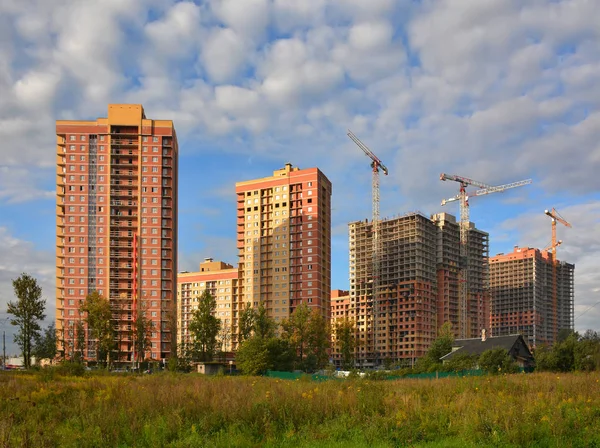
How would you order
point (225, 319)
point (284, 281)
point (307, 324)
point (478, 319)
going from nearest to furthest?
point (307, 324) → point (284, 281) → point (225, 319) → point (478, 319)

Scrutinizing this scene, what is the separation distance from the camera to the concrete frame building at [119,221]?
4011 inches

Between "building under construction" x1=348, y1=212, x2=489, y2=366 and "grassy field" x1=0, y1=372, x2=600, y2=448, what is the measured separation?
132 meters

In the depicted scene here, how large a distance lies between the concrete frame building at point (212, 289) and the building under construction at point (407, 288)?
122ft

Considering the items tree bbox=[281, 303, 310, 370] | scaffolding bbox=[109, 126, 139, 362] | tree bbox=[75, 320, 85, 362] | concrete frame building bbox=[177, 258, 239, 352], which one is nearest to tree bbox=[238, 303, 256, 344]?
tree bbox=[281, 303, 310, 370]

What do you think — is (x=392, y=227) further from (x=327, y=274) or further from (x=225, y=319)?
(x=225, y=319)

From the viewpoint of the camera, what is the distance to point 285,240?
129500 millimetres

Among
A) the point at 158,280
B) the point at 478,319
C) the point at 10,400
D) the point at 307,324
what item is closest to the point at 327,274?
the point at 307,324

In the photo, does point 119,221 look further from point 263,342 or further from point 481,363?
point 481,363

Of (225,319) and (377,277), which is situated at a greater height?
(377,277)

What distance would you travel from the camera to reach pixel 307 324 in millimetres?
96812

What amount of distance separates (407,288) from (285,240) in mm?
47367

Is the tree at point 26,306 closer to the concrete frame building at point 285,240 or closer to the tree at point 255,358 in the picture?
the tree at point 255,358

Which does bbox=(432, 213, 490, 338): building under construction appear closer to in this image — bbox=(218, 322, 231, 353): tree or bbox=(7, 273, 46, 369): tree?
bbox=(218, 322, 231, 353): tree

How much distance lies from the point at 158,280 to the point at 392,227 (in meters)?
88.4
